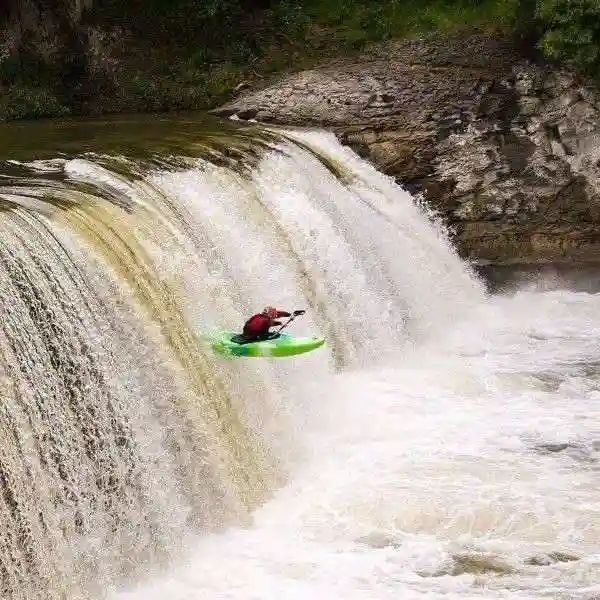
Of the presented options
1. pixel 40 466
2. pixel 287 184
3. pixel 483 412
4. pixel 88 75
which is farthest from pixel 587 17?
pixel 40 466

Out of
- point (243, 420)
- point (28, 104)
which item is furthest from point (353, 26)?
point (243, 420)

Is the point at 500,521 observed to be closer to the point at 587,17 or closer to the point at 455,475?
the point at 455,475

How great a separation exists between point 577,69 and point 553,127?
2.52 ft

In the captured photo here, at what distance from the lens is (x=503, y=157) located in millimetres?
12688

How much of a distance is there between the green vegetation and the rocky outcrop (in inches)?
91.0

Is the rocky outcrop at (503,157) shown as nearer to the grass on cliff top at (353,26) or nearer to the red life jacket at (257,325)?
the grass on cliff top at (353,26)

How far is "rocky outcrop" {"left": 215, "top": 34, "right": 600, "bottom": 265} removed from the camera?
12.6 m

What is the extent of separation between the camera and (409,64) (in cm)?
1373

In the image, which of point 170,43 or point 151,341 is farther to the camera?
point 170,43

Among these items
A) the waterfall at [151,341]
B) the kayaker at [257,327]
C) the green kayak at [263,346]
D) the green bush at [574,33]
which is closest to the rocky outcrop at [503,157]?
the green bush at [574,33]

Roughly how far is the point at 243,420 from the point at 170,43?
32.3ft

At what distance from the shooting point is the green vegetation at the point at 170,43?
15188 mm

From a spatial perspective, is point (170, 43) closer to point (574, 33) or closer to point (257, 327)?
point (574, 33)

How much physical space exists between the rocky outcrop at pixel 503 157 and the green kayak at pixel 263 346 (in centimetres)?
563
